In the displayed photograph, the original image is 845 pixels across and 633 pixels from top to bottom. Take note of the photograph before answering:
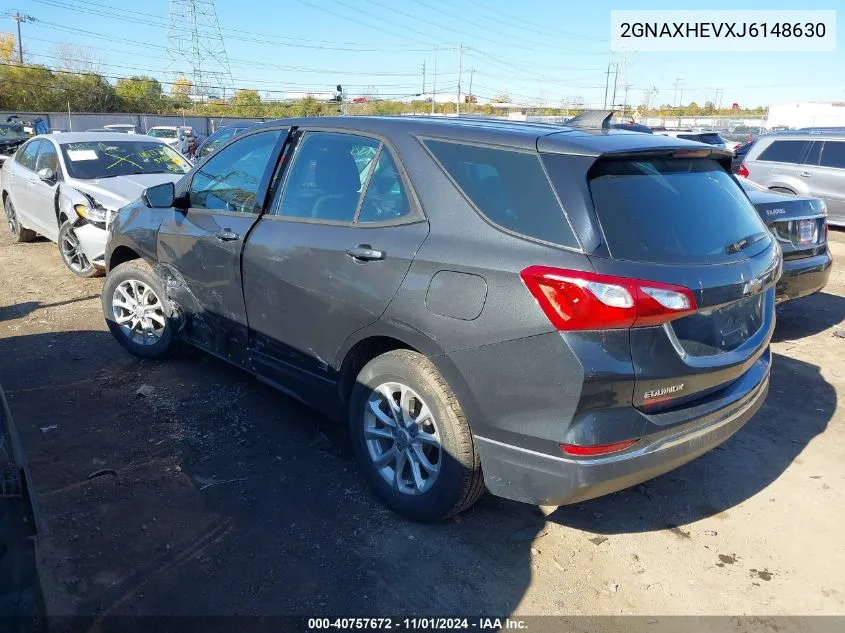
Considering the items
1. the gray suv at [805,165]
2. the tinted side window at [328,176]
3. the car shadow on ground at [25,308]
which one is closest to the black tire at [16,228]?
the car shadow on ground at [25,308]

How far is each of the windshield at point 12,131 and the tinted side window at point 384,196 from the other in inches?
1193

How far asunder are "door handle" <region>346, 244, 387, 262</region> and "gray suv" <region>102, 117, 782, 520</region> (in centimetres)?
1

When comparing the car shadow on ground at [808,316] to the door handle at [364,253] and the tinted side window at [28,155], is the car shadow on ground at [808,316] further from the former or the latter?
the tinted side window at [28,155]

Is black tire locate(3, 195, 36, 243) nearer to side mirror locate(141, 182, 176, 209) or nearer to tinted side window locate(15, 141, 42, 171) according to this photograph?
tinted side window locate(15, 141, 42, 171)

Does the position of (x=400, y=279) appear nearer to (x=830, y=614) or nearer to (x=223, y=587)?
(x=223, y=587)

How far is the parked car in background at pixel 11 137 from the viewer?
2666 cm

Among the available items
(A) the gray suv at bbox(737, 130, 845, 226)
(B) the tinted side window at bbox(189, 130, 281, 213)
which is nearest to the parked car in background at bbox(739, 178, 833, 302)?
(B) the tinted side window at bbox(189, 130, 281, 213)

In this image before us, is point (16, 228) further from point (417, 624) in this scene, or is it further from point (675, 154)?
point (675, 154)

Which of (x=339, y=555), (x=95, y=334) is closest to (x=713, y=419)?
(x=339, y=555)

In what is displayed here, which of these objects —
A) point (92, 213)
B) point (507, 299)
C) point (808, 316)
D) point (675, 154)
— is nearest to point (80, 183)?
point (92, 213)

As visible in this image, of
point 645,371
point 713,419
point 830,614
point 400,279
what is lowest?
point 830,614

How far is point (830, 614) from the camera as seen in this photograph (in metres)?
2.64

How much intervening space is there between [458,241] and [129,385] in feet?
9.75

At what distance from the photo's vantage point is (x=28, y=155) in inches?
350
